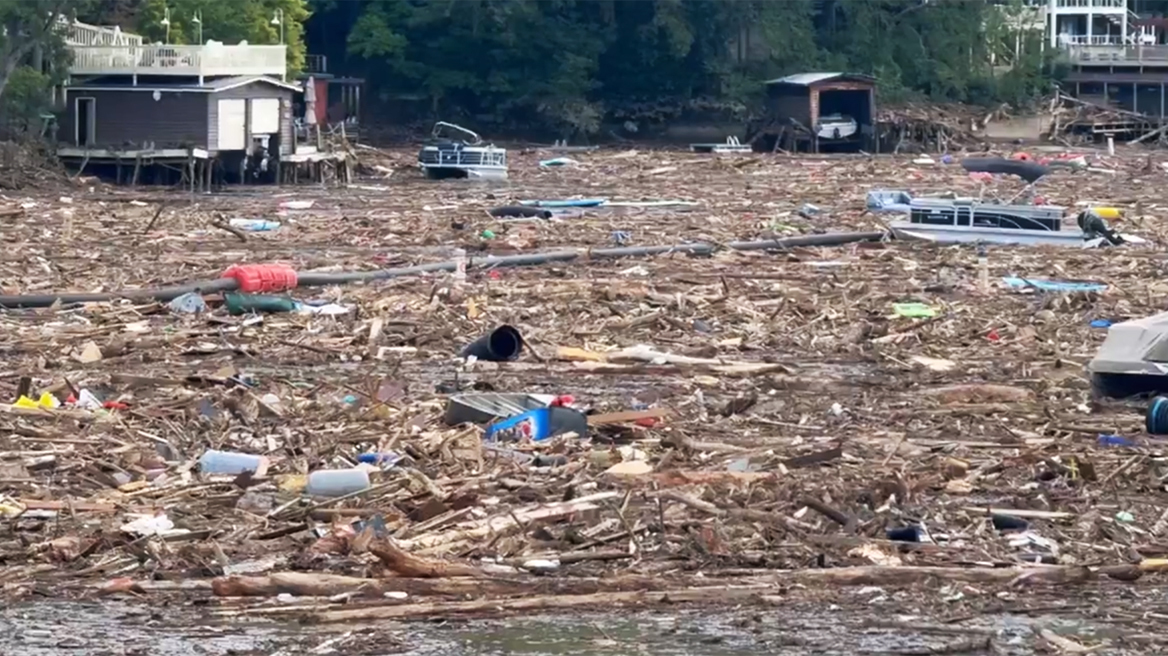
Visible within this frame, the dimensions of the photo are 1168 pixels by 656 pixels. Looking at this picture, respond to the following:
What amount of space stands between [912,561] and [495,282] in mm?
16088

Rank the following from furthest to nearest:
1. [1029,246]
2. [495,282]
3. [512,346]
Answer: [1029,246]
[495,282]
[512,346]

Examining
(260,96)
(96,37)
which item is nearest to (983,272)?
(260,96)

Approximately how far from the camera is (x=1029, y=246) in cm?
3519

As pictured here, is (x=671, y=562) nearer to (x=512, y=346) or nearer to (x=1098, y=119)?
(x=512, y=346)

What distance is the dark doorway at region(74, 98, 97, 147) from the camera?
58156 mm

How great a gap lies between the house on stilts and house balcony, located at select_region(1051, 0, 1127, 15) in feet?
165

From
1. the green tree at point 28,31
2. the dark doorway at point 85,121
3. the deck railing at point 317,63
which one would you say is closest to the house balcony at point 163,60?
the dark doorway at point 85,121

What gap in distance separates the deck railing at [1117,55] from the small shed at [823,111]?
544 inches

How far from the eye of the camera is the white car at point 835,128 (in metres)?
81.5

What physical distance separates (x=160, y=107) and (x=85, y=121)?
8.03 ft

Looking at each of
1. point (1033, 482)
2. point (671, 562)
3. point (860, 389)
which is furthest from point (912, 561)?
point (860, 389)

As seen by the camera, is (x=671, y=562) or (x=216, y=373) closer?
(x=671, y=562)

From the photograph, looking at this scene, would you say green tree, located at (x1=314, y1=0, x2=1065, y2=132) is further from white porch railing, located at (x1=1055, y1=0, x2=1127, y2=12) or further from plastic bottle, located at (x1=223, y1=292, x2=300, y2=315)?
plastic bottle, located at (x1=223, y1=292, x2=300, y2=315)

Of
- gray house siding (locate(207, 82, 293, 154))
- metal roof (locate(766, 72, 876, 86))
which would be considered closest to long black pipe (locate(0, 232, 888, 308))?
gray house siding (locate(207, 82, 293, 154))
